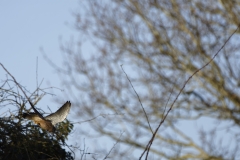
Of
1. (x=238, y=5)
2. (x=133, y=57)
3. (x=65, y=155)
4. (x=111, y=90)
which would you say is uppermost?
(x=238, y=5)

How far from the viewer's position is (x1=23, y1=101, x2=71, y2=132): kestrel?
7.58 ft

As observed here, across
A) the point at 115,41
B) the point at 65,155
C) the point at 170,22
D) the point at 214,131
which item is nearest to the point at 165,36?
the point at 170,22

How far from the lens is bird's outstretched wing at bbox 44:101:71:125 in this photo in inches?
92.8

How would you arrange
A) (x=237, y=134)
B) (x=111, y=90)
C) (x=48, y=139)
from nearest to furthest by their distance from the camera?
1. (x=48, y=139)
2. (x=237, y=134)
3. (x=111, y=90)

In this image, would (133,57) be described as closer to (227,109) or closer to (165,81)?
(165,81)

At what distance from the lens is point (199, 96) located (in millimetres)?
8953

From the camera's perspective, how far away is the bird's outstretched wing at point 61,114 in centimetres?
236

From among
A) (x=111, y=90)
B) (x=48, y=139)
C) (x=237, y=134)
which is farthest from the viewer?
(x=111, y=90)

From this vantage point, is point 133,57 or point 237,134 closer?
point 237,134

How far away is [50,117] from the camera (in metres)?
2.38

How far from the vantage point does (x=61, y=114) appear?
93.4 inches

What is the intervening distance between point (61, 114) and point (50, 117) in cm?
5

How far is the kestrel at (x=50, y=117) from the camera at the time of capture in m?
2.31

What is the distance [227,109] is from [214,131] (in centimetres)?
44
